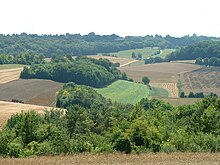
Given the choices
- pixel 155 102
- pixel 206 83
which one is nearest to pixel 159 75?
pixel 206 83

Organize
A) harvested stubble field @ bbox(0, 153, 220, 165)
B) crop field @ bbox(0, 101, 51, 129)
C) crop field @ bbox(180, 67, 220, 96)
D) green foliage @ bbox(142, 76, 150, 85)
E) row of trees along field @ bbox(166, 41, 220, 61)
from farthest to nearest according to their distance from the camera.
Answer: row of trees along field @ bbox(166, 41, 220, 61)
green foliage @ bbox(142, 76, 150, 85)
crop field @ bbox(180, 67, 220, 96)
crop field @ bbox(0, 101, 51, 129)
harvested stubble field @ bbox(0, 153, 220, 165)

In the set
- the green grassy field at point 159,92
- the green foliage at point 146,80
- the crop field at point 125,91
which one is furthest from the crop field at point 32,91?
the green foliage at point 146,80

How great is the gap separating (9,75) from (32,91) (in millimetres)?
21887

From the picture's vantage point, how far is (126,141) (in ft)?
95.0

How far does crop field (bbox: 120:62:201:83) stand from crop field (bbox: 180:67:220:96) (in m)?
4.09

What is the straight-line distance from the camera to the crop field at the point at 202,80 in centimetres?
11050

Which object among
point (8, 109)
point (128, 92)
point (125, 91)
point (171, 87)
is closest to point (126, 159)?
point (8, 109)

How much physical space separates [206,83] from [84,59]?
53.4 metres

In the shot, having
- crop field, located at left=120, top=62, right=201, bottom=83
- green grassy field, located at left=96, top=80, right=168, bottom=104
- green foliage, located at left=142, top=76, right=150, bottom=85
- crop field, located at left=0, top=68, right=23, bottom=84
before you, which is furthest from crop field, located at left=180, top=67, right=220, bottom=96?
crop field, located at left=0, top=68, right=23, bottom=84

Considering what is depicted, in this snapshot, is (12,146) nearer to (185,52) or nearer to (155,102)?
(155,102)

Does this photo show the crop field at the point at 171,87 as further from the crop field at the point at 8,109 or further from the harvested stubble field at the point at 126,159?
the harvested stubble field at the point at 126,159

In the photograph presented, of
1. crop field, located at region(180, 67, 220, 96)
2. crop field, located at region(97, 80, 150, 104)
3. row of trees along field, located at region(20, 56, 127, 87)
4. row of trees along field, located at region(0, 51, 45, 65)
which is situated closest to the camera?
crop field, located at region(97, 80, 150, 104)

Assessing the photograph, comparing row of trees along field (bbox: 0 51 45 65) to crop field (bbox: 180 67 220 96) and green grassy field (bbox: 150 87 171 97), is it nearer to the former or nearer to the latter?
crop field (bbox: 180 67 220 96)

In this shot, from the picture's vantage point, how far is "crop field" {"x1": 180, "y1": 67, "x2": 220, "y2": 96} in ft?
363
